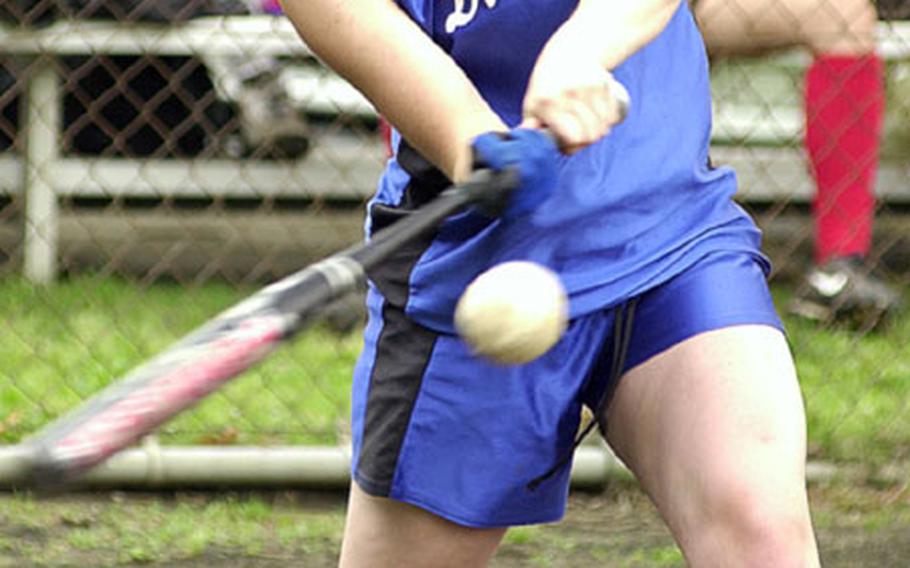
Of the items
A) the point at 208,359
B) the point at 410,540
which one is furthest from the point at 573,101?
the point at 410,540

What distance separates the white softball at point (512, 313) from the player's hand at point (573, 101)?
0.15m

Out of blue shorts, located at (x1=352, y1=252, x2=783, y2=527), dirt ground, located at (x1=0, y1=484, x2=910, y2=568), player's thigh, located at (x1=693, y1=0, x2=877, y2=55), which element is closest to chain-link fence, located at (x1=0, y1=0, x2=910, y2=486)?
dirt ground, located at (x1=0, y1=484, x2=910, y2=568)

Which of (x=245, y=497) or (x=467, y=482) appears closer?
(x=467, y=482)

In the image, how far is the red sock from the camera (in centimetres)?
459

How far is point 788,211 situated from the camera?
652 cm

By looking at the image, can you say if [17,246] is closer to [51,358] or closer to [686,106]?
[51,358]

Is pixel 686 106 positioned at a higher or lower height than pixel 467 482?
higher

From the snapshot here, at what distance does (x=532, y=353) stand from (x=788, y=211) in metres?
4.80

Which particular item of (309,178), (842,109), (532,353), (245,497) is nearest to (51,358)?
(245,497)

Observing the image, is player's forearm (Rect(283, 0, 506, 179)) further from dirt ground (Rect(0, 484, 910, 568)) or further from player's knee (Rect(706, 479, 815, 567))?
dirt ground (Rect(0, 484, 910, 568))

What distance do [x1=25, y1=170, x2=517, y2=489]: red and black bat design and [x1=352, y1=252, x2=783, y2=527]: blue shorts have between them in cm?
37

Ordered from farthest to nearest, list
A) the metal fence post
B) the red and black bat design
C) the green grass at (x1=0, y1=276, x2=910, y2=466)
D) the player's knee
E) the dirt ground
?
the metal fence post
the green grass at (x1=0, y1=276, x2=910, y2=466)
the dirt ground
the player's knee
the red and black bat design

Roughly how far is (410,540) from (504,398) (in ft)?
0.75

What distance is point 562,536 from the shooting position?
3.84 m
